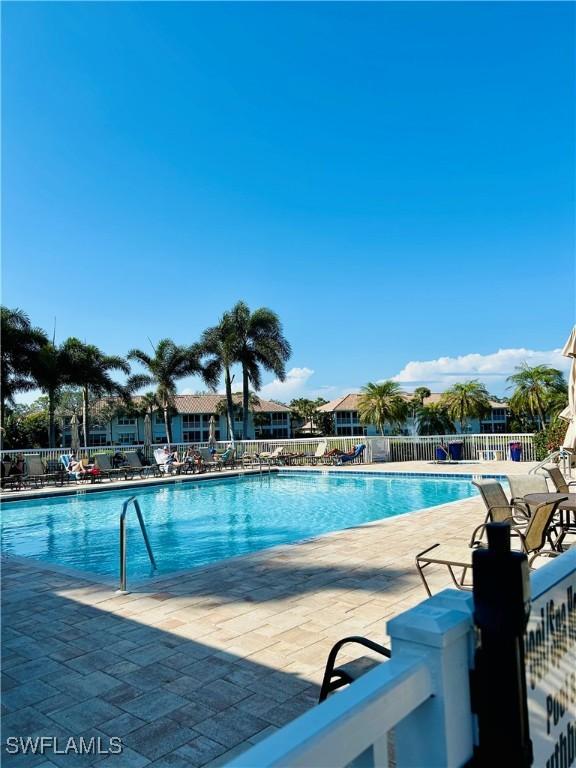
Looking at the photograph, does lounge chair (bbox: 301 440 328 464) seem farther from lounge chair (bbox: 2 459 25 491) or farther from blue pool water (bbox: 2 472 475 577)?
lounge chair (bbox: 2 459 25 491)

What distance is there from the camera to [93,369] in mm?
32719

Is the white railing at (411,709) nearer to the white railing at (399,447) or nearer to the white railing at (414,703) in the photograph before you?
the white railing at (414,703)

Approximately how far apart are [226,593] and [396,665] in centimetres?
414

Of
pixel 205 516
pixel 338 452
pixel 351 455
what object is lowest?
pixel 205 516

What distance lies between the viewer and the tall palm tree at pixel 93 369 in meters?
31.8

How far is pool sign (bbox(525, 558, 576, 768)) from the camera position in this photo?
1562 millimetres

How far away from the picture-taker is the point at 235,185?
1630 cm

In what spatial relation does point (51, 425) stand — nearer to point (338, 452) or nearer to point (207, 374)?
point (207, 374)

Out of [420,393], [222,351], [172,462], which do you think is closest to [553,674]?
[172,462]

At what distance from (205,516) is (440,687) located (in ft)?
34.8

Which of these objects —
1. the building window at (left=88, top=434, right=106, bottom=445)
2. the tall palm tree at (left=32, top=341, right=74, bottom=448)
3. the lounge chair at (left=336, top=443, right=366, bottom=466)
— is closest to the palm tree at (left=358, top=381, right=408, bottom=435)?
the lounge chair at (left=336, top=443, right=366, bottom=466)

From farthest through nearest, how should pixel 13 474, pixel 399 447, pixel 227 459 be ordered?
pixel 399 447 < pixel 227 459 < pixel 13 474

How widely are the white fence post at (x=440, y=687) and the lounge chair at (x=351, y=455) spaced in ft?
61.0

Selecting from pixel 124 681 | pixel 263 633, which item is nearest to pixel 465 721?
pixel 124 681
